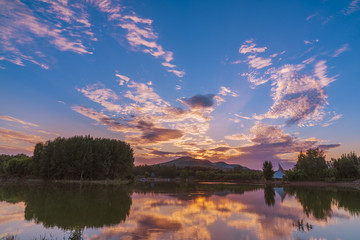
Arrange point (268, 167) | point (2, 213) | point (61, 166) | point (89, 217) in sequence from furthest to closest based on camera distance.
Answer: point (268, 167)
point (61, 166)
point (2, 213)
point (89, 217)

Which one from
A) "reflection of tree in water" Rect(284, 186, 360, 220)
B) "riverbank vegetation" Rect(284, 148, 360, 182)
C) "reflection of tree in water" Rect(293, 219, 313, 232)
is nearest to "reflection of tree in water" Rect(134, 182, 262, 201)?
"reflection of tree in water" Rect(284, 186, 360, 220)

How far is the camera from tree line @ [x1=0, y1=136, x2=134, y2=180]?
247ft

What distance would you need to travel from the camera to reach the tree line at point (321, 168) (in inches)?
3516

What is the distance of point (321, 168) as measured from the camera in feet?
318

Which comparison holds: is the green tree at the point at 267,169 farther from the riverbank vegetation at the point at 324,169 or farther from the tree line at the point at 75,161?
the tree line at the point at 75,161

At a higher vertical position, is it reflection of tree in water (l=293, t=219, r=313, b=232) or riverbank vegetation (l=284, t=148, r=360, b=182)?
riverbank vegetation (l=284, t=148, r=360, b=182)

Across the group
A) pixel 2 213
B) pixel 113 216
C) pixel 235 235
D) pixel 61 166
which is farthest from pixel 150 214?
pixel 61 166

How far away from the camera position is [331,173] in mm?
90125

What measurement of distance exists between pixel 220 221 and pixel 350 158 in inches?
3899

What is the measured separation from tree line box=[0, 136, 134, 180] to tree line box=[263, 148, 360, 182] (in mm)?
67824

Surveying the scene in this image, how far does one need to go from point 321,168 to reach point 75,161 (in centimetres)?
9899

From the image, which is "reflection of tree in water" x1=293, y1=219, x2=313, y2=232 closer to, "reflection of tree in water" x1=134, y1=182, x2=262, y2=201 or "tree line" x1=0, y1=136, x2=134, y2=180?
"reflection of tree in water" x1=134, y1=182, x2=262, y2=201

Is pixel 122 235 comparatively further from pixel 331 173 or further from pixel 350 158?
pixel 350 158

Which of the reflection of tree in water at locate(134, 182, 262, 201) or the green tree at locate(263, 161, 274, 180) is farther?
the green tree at locate(263, 161, 274, 180)
